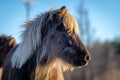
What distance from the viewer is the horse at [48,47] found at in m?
8.47

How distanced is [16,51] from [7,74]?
0.52 metres

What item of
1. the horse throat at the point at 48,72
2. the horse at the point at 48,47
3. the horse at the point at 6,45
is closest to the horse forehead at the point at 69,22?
the horse at the point at 48,47

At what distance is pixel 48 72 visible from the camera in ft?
28.6

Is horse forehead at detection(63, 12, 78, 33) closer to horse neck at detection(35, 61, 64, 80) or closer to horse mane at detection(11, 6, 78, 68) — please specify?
horse mane at detection(11, 6, 78, 68)

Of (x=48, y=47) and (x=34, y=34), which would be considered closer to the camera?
(x=48, y=47)

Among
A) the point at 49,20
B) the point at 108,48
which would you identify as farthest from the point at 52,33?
the point at 108,48

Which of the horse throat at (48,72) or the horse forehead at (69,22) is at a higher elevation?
the horse forehead at (69,22)

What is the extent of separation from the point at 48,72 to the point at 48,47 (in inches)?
17.5

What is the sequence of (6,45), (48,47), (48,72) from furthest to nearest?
(6,45) → (48,72) → (48,47)

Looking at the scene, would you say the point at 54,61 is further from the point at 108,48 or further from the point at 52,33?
the point at 108,48

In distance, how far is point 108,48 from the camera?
4706 cm

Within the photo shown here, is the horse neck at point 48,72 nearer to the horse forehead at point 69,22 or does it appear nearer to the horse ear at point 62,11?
the horse forehead at point 69,22

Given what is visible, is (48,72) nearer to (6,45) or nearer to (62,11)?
(62,11)

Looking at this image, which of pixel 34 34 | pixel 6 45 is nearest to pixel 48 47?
pixel 34 34
